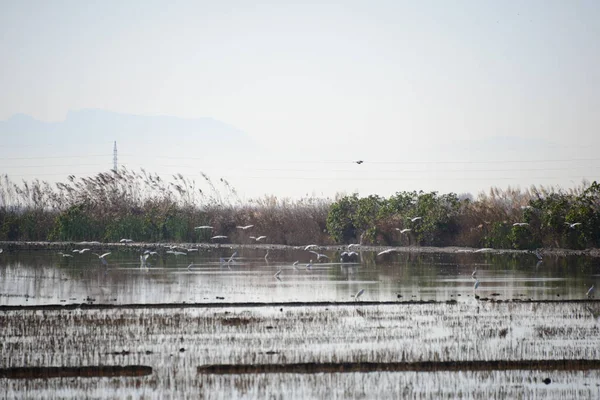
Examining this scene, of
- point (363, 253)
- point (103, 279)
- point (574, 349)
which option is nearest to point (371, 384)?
point (574, 349)

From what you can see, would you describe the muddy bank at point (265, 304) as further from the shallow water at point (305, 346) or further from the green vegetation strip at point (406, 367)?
the green vegetation strip at point (406, 367)

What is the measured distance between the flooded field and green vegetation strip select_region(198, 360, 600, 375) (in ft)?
0.10

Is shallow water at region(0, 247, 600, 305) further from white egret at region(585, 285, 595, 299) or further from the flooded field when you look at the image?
white egret at region(585, 285, 595, 299)

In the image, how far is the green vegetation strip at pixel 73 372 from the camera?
44.7 ft

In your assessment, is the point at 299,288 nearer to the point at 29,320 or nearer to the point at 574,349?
the point at 29,320

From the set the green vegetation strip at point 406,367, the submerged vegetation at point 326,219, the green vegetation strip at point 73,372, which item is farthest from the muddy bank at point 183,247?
the green vegetation strip at point 73,372

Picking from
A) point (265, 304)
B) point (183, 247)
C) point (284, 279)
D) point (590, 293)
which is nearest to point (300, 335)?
point (265, 304)

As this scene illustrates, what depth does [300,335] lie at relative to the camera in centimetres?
1731

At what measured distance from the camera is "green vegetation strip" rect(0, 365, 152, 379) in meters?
13.6

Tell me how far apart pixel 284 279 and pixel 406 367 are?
15.4 metres

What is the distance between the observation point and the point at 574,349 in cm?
1572

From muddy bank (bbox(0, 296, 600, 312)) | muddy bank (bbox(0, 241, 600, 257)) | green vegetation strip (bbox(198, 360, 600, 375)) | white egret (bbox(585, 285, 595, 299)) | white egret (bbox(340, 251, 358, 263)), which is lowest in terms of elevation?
green vegetation strip (bbox(198, 360, 600, 375))

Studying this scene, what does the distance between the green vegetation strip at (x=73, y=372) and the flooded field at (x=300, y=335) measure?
3cm

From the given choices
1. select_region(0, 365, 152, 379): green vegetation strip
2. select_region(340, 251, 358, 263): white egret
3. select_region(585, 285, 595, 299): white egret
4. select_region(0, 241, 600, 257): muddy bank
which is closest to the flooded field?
select_region(0, 365, 152, 379): green vegetation strip
